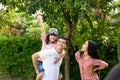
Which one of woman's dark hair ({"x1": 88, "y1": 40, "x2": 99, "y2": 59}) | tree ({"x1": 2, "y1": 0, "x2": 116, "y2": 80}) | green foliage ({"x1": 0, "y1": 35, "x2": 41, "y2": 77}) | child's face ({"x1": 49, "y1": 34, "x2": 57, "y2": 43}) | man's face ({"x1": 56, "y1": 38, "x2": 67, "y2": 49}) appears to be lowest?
green foliage ({"x1": 0, "y1": 35, "x2": 41, "y2": 77})

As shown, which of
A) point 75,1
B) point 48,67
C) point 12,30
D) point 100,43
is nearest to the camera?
point 48,67

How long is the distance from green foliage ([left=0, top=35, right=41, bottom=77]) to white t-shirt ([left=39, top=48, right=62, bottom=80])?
6.59 m

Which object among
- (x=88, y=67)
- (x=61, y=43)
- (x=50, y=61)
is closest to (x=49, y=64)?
(x=50, y=61)

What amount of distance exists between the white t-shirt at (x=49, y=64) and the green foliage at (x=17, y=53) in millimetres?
6591

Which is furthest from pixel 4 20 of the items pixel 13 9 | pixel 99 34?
pixel 99 34

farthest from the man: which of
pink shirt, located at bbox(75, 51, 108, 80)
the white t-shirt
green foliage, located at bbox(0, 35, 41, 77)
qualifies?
green foliage, located at bbox(0, 35, 41, 77)

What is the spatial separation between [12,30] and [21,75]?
5.15 ft

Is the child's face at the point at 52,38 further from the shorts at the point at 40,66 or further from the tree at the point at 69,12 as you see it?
the tree at the point at 69,12

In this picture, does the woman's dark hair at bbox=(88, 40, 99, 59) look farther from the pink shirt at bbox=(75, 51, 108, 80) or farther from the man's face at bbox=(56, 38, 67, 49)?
the man's face at bbox=(56, 38, 67, 49)

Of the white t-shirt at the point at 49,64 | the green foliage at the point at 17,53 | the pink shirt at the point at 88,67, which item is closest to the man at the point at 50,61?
the white t-shirt at the point at 49,64

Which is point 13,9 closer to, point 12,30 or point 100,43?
point 12,30

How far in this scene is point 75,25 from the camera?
10.6 m

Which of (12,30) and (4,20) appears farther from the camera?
(12,30)

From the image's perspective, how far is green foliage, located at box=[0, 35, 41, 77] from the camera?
1202 cm
